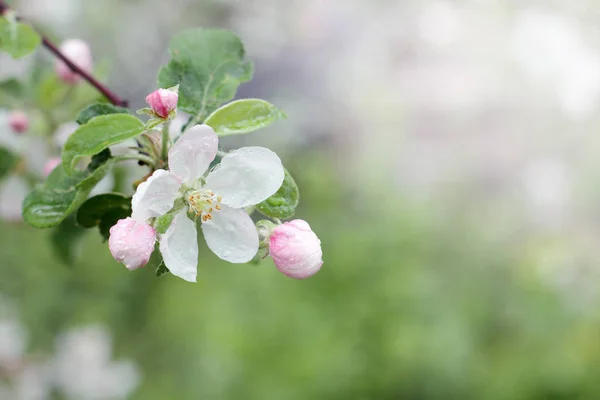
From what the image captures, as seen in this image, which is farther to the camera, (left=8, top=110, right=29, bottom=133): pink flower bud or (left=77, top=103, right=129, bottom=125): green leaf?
(left=8, top=110, right=29, bottom=133): pink flower bud

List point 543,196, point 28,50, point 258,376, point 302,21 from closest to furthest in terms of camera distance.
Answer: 1. point 28,50
2. point 258,376
3. point 543,196
4. point 302,21

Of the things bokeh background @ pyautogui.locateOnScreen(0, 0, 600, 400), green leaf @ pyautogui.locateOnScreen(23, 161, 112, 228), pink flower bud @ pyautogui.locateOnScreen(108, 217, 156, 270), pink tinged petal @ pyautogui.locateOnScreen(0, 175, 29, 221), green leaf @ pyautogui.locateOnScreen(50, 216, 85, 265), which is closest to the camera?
pink flower bud @ pyautogui.locateOnScreen(108, 217, 156, 270)

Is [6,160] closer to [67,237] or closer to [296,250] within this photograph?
[67,237]

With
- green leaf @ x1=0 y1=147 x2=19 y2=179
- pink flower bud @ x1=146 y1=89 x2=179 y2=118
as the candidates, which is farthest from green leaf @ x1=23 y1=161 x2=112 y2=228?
green leaf @ x1=0 y1=147 x2=19 y2=179

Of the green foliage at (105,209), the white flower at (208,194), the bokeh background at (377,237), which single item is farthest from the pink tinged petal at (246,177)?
the bokeh background at (377,237)

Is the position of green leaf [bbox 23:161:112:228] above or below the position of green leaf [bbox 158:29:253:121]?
below

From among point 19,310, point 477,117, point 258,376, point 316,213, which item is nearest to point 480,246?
point 316,213

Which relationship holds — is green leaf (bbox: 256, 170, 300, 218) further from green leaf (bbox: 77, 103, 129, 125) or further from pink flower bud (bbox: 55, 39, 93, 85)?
pink flower bud (bbox: 55, 39, 93, 85)

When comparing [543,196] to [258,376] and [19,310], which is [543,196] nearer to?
[258,376]

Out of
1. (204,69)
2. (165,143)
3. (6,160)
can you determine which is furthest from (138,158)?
(6,160)
